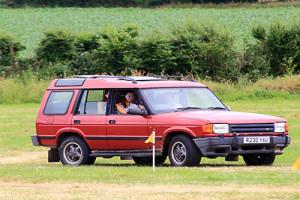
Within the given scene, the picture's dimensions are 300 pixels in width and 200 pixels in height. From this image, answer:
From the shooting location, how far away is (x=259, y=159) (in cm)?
1902

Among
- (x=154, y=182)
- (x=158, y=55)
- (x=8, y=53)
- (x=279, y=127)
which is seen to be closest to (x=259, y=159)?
(x=279, y=127)

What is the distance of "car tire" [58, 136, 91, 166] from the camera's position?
63.9 ft

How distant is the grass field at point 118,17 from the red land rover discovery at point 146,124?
4035 centimetres

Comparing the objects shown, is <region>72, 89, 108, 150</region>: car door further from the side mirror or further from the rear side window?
the side mirror

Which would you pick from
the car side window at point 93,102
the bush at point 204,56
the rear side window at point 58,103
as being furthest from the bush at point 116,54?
the car side window at point 93,102

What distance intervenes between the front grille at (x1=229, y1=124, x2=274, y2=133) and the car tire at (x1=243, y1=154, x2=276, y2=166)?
0.63 meters

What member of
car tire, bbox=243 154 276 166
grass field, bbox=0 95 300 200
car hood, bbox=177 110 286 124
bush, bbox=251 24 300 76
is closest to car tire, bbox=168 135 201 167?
car hood, bbox=177 110 286 124

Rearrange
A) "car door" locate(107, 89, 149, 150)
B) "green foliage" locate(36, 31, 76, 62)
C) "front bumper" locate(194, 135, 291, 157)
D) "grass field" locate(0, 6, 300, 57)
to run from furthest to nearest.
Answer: "grass field" locate(0, 6, 300, 57), "green foliage" locate(36, 31, 76, 62), "car door" locate(107, 89, 149, 150), "front bumper" locate(194, 135, 291, 157)

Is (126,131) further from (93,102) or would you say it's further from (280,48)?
(280,48)

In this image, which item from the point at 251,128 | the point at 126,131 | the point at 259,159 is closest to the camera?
the point at 251,128

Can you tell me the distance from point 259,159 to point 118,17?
182 feet

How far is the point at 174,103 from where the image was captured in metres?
19.0

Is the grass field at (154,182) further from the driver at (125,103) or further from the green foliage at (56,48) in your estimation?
the green foliage at (56,48)

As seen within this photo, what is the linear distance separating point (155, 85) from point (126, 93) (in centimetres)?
54
